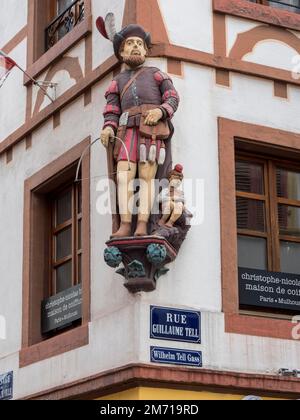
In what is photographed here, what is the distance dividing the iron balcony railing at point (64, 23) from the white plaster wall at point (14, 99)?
0.50 meters

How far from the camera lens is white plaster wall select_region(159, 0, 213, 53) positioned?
13.3 metres

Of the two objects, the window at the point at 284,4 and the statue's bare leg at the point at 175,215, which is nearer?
the statue's bare leg at the point at 175,215

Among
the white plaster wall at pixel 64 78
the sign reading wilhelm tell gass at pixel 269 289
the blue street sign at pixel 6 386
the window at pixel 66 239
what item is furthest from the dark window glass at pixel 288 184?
the blue street sign at pixel 6 386

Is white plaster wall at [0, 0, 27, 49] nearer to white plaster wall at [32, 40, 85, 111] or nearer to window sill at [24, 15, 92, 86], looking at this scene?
window sill at [24, 15, 92, 86]

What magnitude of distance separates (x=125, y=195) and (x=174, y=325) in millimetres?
1501

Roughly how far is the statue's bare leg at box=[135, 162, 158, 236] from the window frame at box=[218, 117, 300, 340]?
96cm

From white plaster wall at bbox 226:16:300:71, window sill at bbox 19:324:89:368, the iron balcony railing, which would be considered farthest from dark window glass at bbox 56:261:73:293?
white plaster wall at bbox 226:16:300:71

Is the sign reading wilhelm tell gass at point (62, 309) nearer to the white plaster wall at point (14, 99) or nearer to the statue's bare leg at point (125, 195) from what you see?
the statue's bare leg at point (125, 195)

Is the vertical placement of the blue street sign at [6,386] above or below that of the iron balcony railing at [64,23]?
below

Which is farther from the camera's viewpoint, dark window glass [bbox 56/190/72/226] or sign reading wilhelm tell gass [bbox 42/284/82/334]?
dark window glass [bbox 56/190/72/226]

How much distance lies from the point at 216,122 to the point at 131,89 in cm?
111

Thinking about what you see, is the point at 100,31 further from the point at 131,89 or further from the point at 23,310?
the point at 23,310

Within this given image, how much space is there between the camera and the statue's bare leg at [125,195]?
12297 mm

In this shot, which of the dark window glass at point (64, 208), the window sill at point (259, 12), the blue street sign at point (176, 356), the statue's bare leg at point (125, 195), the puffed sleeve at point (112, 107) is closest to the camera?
the blue street sign at point (176, 356)
